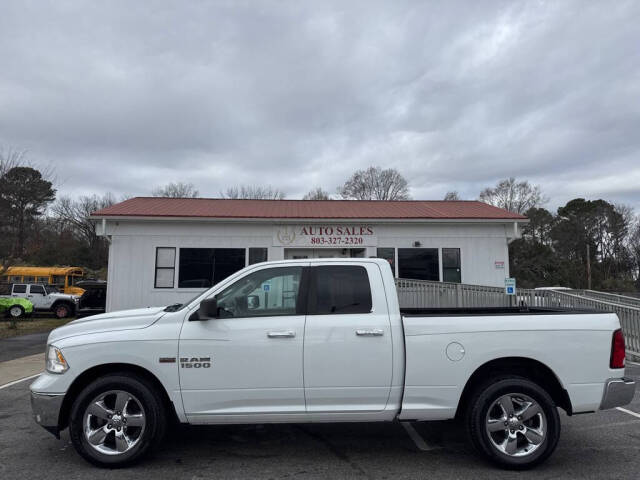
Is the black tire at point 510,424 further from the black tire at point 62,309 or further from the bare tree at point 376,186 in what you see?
the bare tree at point 376,186

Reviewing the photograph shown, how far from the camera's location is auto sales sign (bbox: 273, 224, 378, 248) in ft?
47.1

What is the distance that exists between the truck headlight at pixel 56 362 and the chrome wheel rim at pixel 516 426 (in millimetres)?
3813

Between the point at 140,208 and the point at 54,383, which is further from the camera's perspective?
the point at 140,208

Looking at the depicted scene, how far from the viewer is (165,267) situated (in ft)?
45.8

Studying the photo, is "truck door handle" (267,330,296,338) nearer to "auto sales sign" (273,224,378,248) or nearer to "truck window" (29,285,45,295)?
"auto sales sign" (273,224,378,248)

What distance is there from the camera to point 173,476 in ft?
12.2

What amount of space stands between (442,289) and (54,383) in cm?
1051

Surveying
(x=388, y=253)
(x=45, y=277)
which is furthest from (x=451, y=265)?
(x=45, y=277)

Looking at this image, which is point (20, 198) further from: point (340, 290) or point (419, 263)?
point (340, 290)

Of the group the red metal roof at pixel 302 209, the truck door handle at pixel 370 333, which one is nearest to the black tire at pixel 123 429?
the truck door handle at pixel 370 333

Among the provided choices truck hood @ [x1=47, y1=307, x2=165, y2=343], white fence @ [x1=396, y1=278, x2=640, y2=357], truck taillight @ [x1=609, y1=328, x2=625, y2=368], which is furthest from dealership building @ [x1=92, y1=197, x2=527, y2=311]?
truck taillight @ [x1=609, y1=328, x2=625, y2=368]

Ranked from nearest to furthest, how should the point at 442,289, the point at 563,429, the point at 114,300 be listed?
the point at 563,429 → the point at 442,289 → the point at 114,300

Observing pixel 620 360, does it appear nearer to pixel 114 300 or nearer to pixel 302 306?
pixel 302 306

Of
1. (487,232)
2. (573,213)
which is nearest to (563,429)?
(487,232)
